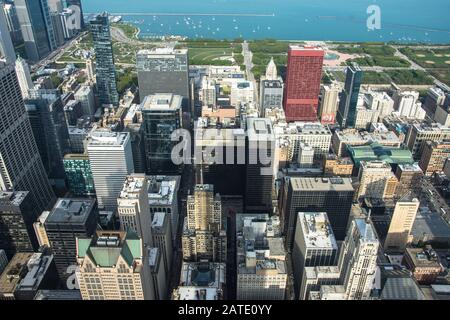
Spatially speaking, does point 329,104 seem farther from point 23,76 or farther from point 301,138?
point 23,76

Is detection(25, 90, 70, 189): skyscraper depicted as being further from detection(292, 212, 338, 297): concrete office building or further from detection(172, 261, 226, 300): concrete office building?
detection(292, 212, 338, 297): concrete office building

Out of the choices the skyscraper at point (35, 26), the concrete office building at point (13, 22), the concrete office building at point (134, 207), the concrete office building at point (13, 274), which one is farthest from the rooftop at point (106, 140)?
the concrete office building at point (13, 22)

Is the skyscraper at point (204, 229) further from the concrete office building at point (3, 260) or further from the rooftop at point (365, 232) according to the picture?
the concrete office building at point (3, 260)

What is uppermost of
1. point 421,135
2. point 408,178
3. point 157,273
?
point 157,273

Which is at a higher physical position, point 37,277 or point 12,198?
point 12,198

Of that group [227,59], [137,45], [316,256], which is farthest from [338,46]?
[316,256]

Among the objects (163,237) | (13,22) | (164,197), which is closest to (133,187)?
(163,237)

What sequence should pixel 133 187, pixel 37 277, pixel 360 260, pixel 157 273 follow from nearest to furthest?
1. pixel 360 260
2. pixel 157 273
3. pixel 133 187
4. pixel 37 277
